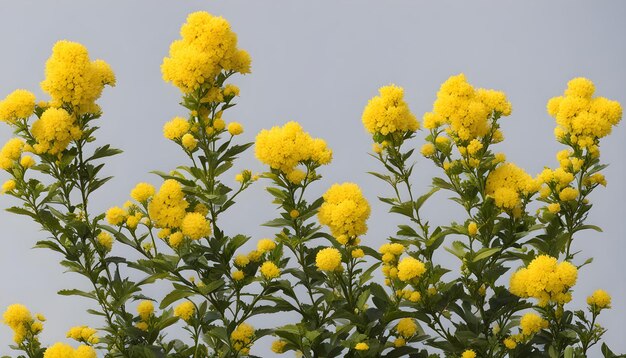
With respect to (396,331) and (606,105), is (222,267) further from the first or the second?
(606,105)

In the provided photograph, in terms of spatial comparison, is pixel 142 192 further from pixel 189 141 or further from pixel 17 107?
pixel 17 107

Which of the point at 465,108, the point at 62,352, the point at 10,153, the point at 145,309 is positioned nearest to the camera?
the point at 62,352

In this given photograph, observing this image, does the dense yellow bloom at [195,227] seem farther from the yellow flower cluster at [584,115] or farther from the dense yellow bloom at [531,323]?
the yellow flower cluster at [584,115]

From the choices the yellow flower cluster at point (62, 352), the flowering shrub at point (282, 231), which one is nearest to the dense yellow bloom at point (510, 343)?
the flowering shrub at point (282, 231)

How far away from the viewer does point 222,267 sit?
6.34m

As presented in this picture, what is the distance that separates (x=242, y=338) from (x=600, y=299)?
2.38 m

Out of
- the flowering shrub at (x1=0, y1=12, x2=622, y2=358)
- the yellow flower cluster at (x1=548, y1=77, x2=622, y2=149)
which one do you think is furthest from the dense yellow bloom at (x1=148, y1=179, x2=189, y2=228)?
the yellow flower cluster at (x1=548, y1=77, x2=622, y2=149)

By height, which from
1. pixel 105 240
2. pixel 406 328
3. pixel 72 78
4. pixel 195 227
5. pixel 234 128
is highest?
pixel 72 78

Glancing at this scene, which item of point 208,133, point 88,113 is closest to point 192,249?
point 208,133

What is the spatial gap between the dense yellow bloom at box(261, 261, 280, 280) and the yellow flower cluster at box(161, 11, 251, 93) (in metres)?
1.24

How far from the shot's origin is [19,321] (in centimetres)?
634

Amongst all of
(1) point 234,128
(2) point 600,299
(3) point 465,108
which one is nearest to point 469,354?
(2) point 600,299

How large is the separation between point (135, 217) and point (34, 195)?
72 centimetres

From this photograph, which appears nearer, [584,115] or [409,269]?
[409,269]
